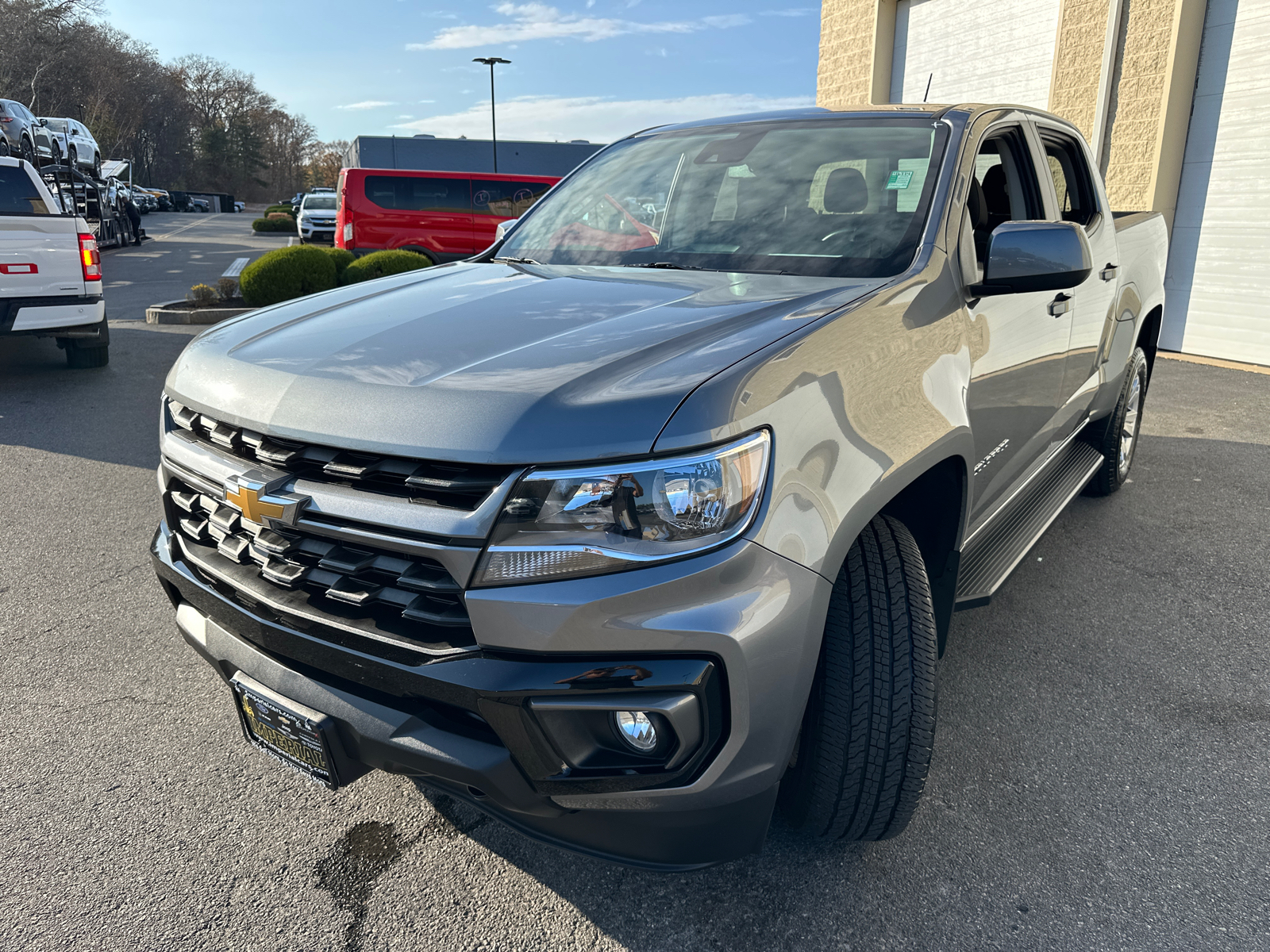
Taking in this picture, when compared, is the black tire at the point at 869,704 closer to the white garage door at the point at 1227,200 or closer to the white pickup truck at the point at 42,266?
the white pickup truck at the point at 42,266

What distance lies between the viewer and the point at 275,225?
4094 centimetres

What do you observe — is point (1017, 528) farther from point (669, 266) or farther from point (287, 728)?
point (287, 728)

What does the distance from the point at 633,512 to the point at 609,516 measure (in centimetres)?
4

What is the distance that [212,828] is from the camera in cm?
219

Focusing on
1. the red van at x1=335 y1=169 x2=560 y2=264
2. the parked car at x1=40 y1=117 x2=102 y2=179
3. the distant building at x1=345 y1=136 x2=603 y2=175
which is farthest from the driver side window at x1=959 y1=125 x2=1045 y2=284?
the distant building at x1=345 y1=136 x2=603 y2=175

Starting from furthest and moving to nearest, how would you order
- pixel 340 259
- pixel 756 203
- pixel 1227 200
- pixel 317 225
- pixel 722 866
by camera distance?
pixel 317 225 < pixel 340 259 < pixel 1227 200 < pixel 756 203 < pixel 722 866

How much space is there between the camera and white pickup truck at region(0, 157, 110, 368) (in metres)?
6.61

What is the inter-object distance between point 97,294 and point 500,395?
7222 mm

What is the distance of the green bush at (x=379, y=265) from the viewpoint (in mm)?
11188

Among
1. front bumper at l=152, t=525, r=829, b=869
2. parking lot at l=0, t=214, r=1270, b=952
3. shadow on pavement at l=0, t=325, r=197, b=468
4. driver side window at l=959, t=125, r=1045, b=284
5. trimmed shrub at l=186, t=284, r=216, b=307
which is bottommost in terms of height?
parking lot at l=0, t=214, r=1270, b=952

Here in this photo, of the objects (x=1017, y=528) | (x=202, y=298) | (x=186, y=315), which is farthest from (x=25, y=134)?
(x=1017, y=528)

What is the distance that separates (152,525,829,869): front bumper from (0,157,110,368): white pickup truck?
6.55m

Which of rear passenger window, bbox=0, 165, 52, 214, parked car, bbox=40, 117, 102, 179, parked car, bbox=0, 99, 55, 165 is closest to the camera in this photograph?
rear passenger window, bbox=0, 165, 52, 214

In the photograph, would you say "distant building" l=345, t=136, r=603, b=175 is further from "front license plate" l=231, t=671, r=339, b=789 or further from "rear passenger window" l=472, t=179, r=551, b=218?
"front license plate" l=231, t=671, r=339, b=789
